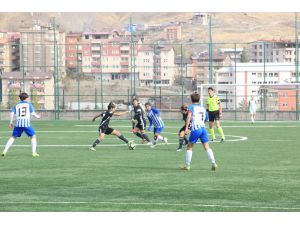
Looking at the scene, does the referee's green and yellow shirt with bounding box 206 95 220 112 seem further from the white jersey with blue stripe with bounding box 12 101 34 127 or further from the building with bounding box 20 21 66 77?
the building with bounding box 20 21 66 77

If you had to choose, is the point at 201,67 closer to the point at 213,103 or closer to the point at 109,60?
the point at 109,60

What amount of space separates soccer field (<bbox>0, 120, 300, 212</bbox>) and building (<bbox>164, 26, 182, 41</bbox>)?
288ft

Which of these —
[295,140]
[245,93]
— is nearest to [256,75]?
[245,93]

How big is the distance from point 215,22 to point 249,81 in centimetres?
8709

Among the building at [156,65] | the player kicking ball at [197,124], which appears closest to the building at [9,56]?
the building at [156,65]

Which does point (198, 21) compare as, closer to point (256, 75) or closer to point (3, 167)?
point (256, 75)

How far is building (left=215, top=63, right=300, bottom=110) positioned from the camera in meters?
62.2

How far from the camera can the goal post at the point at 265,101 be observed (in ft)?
190

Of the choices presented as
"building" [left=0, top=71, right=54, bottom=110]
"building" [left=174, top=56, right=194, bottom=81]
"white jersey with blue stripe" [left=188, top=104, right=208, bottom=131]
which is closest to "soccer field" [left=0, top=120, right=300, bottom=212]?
"white jersey with blue stripe" [left=188, top=104, right=208, bottom=131]


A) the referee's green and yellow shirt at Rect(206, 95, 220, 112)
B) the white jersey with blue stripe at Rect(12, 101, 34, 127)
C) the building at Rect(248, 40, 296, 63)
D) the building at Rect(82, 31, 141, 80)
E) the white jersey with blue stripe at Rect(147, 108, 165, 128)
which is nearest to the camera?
the white jersey with blue stripe at Rect(12, 101, 34, 127)

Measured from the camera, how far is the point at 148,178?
65.8ft

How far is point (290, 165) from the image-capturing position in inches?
909
